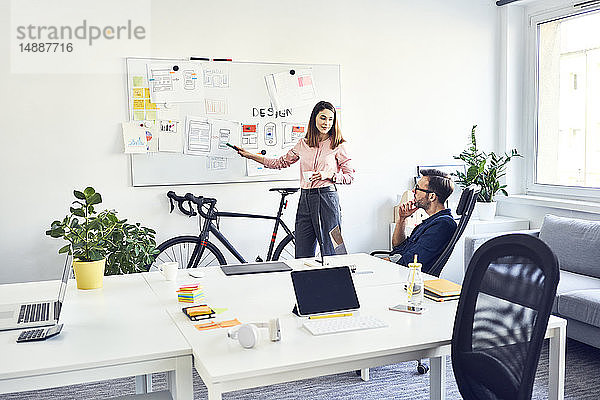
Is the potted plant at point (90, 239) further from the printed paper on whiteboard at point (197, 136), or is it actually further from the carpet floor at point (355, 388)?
the printed paper on whiteboard at point (197, 136)

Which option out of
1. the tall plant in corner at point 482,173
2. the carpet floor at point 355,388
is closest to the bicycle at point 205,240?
the carpet floor at point 355,388

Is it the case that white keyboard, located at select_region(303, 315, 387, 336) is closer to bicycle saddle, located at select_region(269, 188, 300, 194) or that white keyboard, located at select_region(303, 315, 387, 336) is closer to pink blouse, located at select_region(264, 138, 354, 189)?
pink blouse, located at select_region(264, 138, 354, 189)

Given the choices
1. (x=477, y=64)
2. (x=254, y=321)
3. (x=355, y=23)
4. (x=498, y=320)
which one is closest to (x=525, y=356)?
(x=498, y=320)

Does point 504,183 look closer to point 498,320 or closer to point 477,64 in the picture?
point 477,64

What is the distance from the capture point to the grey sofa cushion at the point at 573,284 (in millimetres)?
3934

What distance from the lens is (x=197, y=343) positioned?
205cm

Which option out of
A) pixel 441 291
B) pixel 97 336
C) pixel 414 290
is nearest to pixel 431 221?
pixel 441 291

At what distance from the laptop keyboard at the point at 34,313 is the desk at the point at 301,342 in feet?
1.42

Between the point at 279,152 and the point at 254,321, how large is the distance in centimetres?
285

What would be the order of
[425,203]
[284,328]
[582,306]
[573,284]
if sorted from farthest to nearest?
[573,284], [582,306], [425,203], [284,328]

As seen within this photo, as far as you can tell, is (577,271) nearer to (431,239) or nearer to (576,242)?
(576,242)

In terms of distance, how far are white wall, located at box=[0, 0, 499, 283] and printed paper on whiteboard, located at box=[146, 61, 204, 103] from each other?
0.10 m

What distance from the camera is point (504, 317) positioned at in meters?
1.95

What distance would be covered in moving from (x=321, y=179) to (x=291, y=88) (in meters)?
1.00
